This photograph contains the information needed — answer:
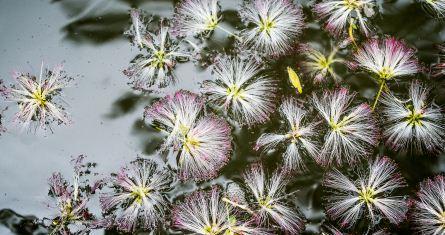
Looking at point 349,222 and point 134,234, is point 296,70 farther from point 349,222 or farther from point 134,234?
point 134,234

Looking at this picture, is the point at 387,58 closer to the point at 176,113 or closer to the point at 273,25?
the point at 273,25

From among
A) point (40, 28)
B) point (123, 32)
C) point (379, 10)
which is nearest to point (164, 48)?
point (123, 32)

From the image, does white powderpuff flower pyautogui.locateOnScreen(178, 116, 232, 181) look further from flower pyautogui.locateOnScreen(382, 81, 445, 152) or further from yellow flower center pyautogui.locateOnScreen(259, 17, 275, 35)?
flower pyautogui.locateOnScreen(382, 81, 445, 152)

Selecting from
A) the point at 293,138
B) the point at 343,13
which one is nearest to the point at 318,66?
the point at 343,13

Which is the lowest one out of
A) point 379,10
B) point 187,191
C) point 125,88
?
point 187,191

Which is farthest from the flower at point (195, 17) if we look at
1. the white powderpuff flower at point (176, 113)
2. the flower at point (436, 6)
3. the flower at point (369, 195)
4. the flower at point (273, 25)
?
the flower at point (436, 6)
